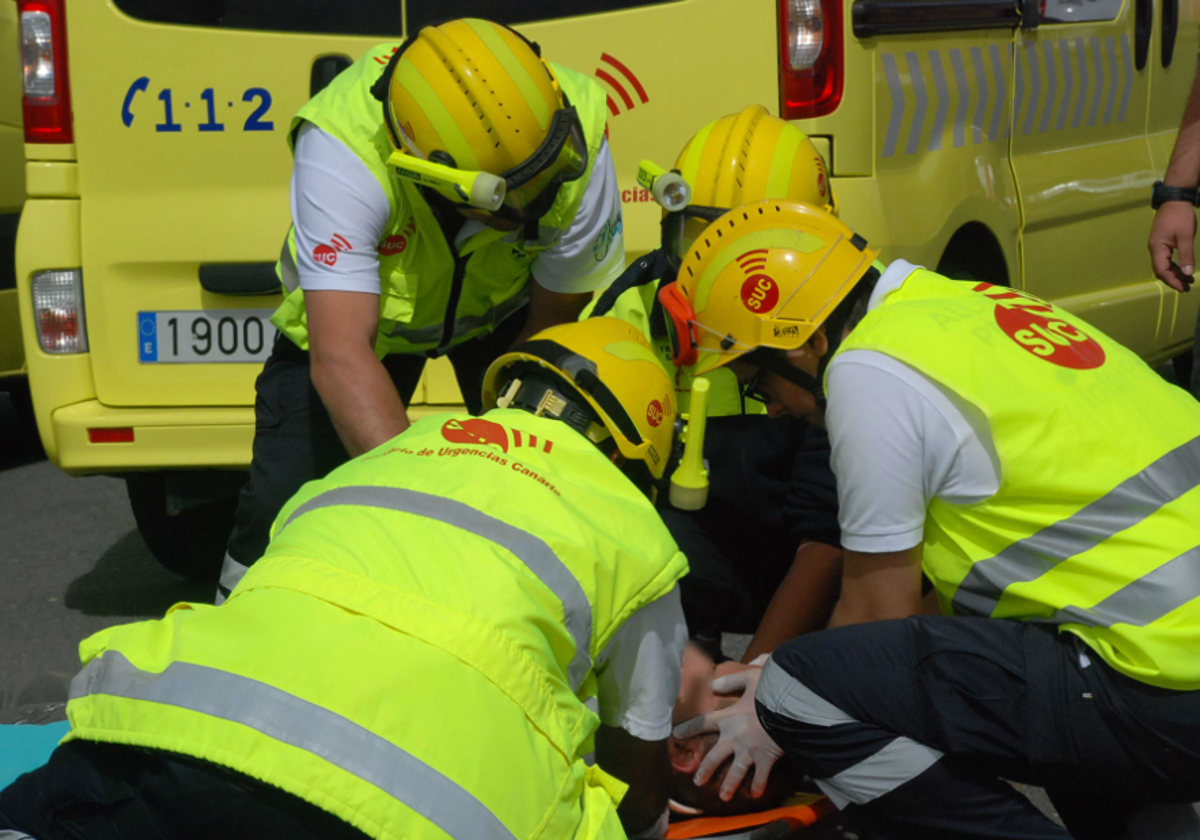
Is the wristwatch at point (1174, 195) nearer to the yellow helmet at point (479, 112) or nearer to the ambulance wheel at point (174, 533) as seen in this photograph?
the yellow helmet at point (479, 112)

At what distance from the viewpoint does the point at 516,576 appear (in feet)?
5.87

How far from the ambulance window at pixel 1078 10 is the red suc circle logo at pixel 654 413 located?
95.6 inches

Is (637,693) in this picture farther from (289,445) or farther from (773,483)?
(289,445)

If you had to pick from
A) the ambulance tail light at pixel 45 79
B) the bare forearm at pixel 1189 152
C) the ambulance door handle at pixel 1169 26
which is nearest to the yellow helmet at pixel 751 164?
the bare forearm at pixel 1189 152

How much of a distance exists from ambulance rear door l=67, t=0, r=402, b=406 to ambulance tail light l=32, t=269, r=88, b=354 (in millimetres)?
35

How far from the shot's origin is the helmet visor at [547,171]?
2672mm

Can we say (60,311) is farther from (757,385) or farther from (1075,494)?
(1075,494)

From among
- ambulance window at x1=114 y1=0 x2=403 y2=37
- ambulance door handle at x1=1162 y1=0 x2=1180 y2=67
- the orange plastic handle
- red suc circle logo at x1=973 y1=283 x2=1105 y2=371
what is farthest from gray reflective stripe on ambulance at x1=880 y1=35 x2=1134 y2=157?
the orange plastic handle

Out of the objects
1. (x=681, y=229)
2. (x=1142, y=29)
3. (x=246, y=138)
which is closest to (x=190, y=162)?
(x=246, y=138)

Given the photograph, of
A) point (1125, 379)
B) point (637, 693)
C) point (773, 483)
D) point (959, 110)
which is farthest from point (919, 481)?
point (959, 110)

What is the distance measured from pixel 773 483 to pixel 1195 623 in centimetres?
122

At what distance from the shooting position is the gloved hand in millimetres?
2500

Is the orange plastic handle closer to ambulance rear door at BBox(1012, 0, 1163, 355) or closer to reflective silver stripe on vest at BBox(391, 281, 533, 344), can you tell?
reflective silver stripe on vest at BBox(391, 281, 533, 344)

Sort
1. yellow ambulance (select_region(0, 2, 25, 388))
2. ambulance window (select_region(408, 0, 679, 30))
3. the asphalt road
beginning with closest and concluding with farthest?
ambulance window (select_region(408, 0, 679, 30))
the asphalt road
yellow ambulance (select_region(0, 2, 25, 388))
